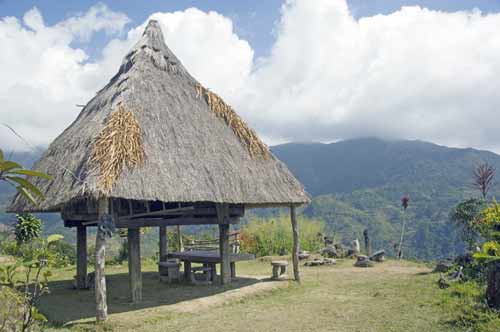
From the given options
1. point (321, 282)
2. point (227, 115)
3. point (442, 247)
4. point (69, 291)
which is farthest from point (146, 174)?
point (442, 247)

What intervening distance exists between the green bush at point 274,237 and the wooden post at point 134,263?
28.1 ft

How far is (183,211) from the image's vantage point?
891 cm

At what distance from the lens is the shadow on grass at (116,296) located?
7180mm

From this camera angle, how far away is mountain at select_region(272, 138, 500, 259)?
5022 centimetres

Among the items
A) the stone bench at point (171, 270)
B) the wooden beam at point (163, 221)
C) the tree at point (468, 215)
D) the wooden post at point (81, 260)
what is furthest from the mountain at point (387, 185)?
the wooden post at point (81, 260)

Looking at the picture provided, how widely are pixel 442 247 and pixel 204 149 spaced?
39998 mm

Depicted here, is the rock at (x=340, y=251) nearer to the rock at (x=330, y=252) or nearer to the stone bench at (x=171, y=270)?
the rock at (x=330, y=252)

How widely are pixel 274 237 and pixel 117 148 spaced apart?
33.7ft

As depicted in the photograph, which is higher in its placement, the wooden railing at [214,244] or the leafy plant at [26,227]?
the leafy plant at [26,227]

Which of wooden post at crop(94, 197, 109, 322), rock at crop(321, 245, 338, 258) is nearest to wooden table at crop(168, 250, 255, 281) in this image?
wooden post at crop(94, 197, 109, 322)

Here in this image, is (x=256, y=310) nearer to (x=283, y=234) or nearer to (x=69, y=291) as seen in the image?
(x=69, y=291)

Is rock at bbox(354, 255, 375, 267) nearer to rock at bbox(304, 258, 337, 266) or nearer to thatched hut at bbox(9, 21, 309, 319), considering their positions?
rock at bbox(304, 258, 337, 266)

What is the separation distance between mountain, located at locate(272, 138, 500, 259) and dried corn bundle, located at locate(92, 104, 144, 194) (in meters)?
26.7

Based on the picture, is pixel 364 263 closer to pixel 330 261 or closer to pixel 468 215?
pixel 330 261
